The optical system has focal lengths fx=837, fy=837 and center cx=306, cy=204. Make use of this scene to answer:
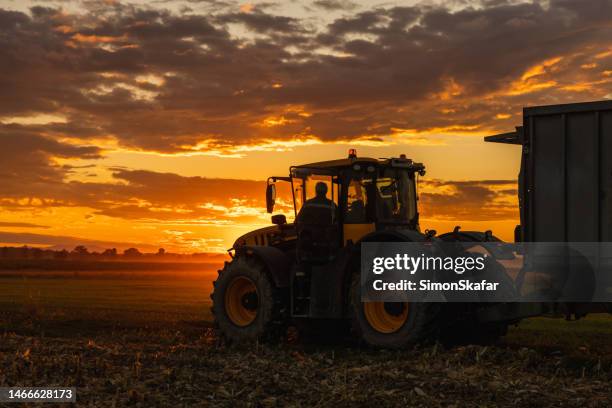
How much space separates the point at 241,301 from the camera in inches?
649

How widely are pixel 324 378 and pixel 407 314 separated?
9.06ft

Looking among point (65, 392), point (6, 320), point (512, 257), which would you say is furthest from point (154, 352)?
point (6, 320)

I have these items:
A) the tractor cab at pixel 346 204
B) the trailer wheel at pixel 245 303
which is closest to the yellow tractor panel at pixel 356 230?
the tractor cab at pixel 346 204

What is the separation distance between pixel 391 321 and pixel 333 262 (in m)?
1.52

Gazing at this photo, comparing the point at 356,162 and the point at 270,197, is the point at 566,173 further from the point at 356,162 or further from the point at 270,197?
the point at 270,197

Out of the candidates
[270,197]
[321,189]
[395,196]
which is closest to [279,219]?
[270,197]

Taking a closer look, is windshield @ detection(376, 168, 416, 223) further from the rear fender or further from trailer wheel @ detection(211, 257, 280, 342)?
trailer wheel @ detection(211, 257, 280, 342)

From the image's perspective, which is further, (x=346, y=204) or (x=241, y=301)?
(x=241, y=301)

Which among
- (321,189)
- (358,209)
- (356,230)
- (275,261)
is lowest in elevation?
(275,261)

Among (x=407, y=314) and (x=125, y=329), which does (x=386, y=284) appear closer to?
(x=407, y=314)

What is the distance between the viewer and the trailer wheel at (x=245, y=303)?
15539 millimetres

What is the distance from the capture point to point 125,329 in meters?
19.2

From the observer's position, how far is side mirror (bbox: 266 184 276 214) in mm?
15219

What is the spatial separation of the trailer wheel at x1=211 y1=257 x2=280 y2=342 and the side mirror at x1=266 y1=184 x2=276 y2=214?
4.23 feet
